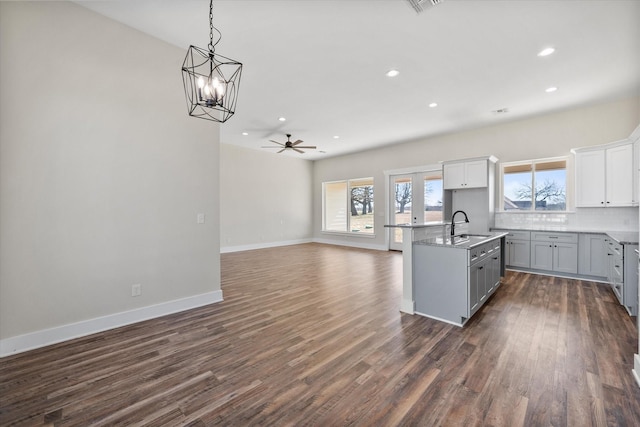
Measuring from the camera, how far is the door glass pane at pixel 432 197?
7172mm

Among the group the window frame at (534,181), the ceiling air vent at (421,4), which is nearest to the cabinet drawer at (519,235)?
the window frame at (534,181)

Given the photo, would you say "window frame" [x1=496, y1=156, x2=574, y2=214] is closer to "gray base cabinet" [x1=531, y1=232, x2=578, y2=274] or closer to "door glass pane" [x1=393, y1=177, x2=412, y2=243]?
"gray base cabinet" [x1=531, y1=232, x2=578, y2=274]

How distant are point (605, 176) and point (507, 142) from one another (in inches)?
71.8

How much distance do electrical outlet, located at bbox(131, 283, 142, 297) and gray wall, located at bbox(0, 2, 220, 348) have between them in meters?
0.04

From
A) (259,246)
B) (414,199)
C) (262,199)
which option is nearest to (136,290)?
(259,246)

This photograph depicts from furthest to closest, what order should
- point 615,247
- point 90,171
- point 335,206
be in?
point 335,206
point 615,247
point 90,171

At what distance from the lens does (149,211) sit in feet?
10.2

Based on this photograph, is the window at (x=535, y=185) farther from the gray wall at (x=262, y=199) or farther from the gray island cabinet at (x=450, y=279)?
the gray wall at (x=262, y=199)

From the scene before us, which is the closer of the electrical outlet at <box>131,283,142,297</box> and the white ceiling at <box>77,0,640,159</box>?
the white ceiling at <box>77,0,640,159</box>

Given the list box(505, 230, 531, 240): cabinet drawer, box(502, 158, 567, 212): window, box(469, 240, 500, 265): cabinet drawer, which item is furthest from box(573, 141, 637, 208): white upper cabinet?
box(469, 240, 500, 265): cabinet drawer

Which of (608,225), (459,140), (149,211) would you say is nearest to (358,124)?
(459,140)

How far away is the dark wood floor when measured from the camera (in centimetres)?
168

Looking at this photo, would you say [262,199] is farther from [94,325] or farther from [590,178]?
[590,178]

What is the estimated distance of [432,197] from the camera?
24.0ft
